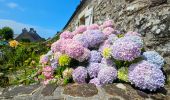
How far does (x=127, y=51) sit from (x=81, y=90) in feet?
2.25

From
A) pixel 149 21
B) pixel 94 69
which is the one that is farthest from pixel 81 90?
pixel 149 21

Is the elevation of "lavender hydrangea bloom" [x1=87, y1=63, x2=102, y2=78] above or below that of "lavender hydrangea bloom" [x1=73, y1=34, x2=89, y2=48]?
below

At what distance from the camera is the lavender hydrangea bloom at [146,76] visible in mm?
3203

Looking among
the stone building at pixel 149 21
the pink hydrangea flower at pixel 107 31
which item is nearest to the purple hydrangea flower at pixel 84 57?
the pink hydrangea flower at pixel 107 31

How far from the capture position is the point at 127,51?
331cm

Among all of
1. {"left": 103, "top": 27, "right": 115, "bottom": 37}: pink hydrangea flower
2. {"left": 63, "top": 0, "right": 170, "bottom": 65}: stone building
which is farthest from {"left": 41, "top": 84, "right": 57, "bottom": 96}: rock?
{"left": 63, "top": 0, "right": 170, "bottom": 65}: stone building

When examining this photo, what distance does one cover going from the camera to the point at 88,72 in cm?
368

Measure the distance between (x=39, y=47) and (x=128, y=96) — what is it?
5.72 m

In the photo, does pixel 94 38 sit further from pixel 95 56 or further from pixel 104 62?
pixel 104 62

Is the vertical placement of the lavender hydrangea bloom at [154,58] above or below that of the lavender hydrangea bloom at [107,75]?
above

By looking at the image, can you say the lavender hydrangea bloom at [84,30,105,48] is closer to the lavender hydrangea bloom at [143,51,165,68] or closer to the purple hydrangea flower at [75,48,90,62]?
the purple hydrangea flower at [75,48,90,62]

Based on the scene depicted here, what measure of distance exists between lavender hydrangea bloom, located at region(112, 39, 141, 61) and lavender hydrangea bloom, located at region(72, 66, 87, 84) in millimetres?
461

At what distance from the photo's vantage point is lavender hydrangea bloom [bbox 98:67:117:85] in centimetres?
340

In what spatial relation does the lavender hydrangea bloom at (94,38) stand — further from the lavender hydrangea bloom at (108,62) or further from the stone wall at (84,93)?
the stone wall at (84,93)
